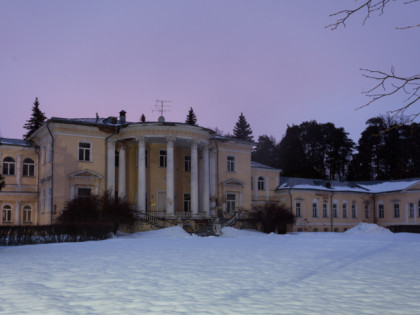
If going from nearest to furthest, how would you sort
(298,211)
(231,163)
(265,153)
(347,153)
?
1. (231,163)
2. (298,211)
3. (347,153)
4. (265,153)

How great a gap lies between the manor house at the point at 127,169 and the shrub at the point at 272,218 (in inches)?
Result: 152

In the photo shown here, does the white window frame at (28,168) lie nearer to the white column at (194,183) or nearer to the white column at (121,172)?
the white column at (121,172)

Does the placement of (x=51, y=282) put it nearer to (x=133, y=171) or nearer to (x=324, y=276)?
(x=324, y=276)

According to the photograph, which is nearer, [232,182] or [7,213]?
[7,213]

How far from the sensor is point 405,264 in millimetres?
13367

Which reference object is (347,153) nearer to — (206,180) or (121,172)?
(206,180)

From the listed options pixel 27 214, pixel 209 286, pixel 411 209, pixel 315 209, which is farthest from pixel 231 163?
pixel 209 286

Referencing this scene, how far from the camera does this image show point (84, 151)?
35812mm

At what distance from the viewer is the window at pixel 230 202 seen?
42500 mm

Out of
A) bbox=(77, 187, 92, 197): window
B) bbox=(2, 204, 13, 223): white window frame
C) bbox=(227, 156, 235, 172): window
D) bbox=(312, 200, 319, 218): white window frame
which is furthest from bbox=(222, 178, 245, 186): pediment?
bbox=(2, 204, 13, 223): white window frame

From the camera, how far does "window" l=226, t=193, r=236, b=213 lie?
4250cm

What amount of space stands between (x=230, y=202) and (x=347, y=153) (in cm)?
4451

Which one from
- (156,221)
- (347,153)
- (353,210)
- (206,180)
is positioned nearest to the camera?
(156,221)

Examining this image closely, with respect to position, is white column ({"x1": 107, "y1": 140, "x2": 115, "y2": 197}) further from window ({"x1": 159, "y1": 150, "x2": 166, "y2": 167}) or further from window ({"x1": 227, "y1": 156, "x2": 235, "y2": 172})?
window ({"x1": 227, "y1": 156, "x2": 235, "y2": 172})
